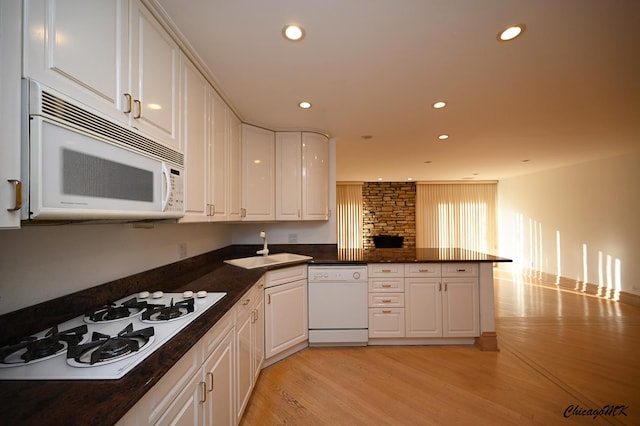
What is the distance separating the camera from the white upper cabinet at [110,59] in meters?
0.70

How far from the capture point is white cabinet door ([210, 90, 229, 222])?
189cm

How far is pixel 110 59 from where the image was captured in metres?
0.94

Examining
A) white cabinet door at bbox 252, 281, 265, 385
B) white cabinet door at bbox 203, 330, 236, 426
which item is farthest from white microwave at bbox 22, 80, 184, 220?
white cabinet door at bbox 252, 281, 265, 385

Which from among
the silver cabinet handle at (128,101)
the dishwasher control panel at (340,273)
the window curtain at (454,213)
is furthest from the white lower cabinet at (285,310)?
the window curtain at (454,213)

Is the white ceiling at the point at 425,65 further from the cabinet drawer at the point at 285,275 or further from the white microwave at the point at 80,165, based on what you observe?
the cabinet drawer at the point at 285,275

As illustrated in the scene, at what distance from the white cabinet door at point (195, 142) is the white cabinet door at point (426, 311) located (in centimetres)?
223

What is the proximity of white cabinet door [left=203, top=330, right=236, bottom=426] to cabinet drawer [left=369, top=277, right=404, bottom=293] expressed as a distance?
1.62 meters

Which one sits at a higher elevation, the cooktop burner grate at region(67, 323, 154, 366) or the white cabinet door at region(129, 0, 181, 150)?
the white cabinet door at region(129, 0, 181, 150)

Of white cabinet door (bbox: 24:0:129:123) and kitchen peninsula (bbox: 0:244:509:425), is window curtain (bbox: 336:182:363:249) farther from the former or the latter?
white cabinet door (bbox: 24:0:129:123)

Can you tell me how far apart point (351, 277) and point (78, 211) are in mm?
2244

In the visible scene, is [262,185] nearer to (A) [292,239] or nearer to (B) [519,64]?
(A) [292,239]

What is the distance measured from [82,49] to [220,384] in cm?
150

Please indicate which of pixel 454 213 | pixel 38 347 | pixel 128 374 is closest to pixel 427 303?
pixel 128 374

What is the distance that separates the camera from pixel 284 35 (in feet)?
4.61
